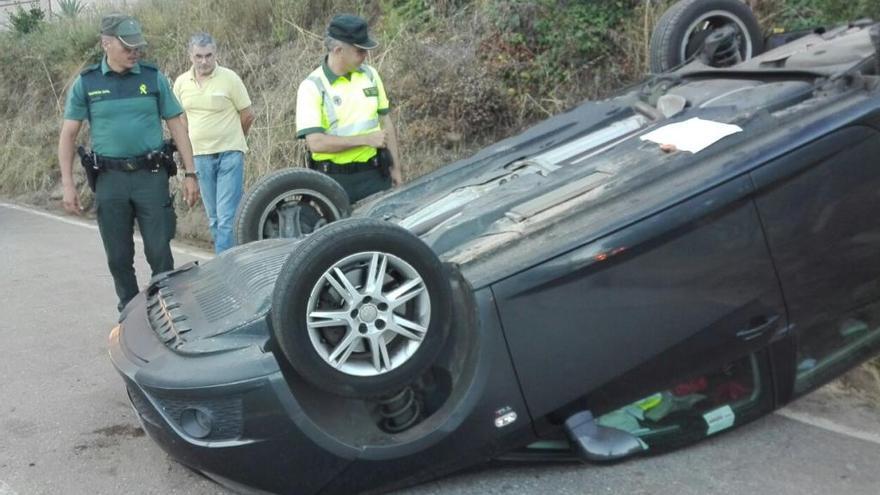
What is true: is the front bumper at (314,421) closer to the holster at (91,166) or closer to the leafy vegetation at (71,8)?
the holster at (91,166)

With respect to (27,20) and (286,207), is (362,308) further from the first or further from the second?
(27,20)

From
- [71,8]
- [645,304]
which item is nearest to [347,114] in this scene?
[645,304]

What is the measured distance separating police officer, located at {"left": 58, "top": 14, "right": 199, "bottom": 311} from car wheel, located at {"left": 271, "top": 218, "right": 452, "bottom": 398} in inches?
102

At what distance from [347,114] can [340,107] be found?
0.19 ft

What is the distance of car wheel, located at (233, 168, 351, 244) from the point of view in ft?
16.6

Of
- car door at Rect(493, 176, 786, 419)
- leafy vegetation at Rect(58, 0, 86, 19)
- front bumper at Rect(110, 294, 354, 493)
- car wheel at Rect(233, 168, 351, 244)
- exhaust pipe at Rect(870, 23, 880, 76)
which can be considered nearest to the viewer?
front bumper at Rect(110, 294, 354, 493)

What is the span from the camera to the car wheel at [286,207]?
199 inches

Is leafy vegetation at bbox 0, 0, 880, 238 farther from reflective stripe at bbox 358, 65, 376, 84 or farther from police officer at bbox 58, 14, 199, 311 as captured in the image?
police officer at bbox 58, 14, 199, 311

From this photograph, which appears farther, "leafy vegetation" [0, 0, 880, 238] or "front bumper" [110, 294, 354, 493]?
"leafy vegetation" [0, 0, 880, 238]

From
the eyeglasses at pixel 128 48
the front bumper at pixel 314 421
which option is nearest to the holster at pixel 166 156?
the eyeglasses at pixel 128 48

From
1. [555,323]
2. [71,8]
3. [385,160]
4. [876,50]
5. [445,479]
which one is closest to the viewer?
[555,323]

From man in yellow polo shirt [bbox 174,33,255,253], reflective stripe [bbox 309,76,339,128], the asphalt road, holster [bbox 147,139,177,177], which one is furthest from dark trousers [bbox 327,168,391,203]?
man in yellow polo shirt [bbox 174,33,255,253]

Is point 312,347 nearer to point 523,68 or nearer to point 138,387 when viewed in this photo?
point 138,387

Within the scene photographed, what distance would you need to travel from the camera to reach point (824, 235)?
3.73 metres
